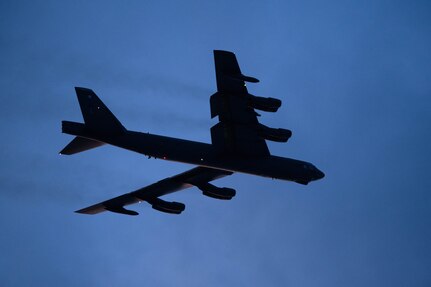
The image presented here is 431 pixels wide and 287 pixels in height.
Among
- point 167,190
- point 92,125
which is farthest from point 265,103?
point 167,190

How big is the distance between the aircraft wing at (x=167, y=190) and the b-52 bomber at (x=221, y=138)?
0.06 meters

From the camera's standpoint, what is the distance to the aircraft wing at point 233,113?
3566cm

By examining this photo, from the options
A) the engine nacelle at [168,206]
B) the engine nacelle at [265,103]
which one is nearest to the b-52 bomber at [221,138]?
the engine nacelle at [265,103]

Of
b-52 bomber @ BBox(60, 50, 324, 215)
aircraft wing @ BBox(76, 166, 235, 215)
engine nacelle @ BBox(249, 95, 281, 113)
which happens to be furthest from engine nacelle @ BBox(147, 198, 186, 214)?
engine nacelle @ BBox(249, 95, 281, 113)

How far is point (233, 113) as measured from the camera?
37.4 meters

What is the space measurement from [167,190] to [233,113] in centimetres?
851

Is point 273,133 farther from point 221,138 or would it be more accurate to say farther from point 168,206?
point 168,206

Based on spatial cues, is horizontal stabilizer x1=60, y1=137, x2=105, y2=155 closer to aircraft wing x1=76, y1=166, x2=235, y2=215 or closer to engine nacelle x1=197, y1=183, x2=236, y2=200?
aircraft wing x1=76, y1=166, x2=235, y2=215

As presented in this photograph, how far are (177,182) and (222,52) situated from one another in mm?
10324

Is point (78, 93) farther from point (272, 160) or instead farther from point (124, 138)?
point (272, 160)

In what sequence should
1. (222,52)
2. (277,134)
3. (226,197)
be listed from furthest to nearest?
(226,197) → (277,134) → (222,52)

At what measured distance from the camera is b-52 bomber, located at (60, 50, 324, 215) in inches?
1432

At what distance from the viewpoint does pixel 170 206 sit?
43188 mm

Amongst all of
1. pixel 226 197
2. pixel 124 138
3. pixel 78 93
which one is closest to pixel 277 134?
pixel 226 197
